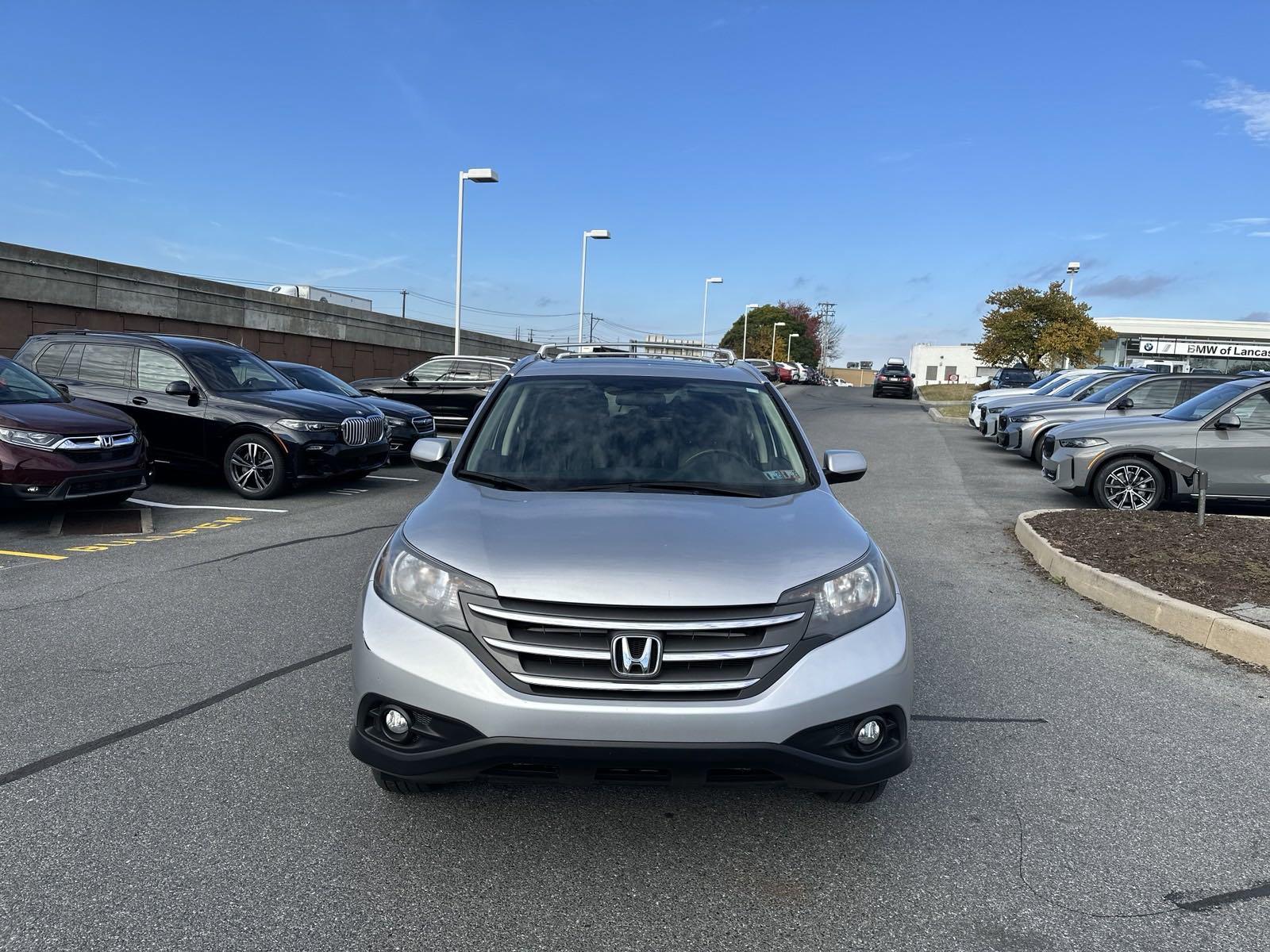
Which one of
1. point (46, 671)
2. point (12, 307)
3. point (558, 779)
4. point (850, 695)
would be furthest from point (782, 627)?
point (12, 307)

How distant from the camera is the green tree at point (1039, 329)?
40.4m

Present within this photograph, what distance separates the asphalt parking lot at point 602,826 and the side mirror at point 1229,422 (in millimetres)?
5616

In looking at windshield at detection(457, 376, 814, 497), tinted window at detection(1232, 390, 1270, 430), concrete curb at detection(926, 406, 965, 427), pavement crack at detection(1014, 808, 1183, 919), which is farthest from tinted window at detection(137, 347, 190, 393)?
concrete curb at detection(926, 406, 965, 427)

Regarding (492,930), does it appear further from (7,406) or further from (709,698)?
(7,406)

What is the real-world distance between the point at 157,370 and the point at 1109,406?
13.4 metres

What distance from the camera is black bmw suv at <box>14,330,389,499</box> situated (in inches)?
442

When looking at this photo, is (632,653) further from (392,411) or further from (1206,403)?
(392,411)

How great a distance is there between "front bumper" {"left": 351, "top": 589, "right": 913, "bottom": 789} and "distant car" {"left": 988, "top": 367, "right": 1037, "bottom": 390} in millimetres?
37766

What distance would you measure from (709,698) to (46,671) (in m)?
3.80

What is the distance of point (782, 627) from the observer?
3027 millimetres

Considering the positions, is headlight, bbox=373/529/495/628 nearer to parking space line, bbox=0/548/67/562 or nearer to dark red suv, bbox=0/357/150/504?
parking space line, bbox=0/548/67/562

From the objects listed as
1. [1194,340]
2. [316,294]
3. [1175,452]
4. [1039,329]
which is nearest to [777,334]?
[1194,340]

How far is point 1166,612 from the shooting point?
630cm

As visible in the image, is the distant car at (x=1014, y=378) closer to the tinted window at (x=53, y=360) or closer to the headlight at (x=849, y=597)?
the tinted window at (x=53, y=360)
